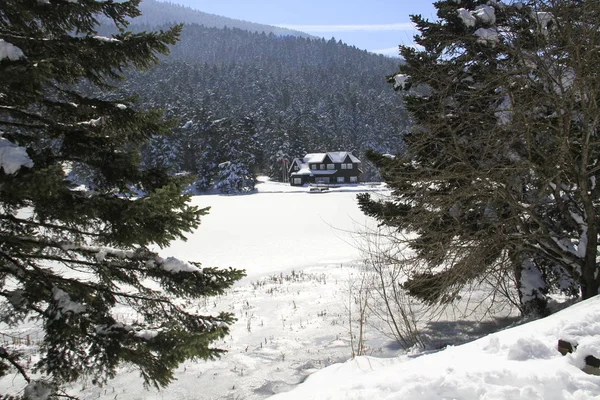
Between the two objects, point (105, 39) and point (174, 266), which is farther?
point (105, 39)

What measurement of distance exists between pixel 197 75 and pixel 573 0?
482 ft

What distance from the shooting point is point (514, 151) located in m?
6.74

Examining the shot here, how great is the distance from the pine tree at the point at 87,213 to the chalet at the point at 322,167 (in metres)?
70.5

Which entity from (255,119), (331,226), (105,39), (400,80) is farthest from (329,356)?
(255,119)

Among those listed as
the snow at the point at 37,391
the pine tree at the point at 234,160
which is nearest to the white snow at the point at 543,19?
the snow at the point at 37,391

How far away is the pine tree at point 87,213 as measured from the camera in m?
3.65

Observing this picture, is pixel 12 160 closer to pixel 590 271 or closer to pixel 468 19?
pixel 468 19

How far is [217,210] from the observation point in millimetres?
40594

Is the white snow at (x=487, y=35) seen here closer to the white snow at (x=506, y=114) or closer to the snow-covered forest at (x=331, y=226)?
the snow-covered forest at (x=331, y=226)

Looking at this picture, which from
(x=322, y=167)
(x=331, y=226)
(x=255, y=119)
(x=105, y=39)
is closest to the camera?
(x=105, y=39)

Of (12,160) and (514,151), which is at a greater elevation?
(514,151)

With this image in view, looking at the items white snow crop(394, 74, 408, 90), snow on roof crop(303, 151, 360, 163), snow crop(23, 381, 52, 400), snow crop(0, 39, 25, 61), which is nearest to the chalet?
snow on roof crop(303, 151, 360, 163)

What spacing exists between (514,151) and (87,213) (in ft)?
21.7

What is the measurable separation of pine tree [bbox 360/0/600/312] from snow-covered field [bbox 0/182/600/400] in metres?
1.73
